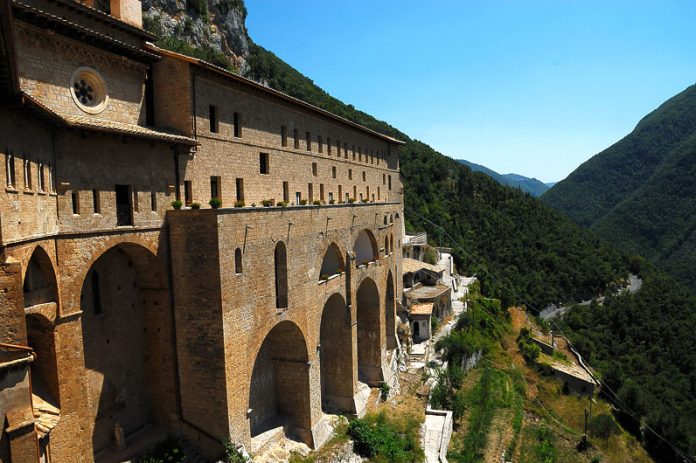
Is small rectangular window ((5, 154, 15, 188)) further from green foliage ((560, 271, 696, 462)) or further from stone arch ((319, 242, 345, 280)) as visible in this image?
green foliage ((560, 271, 696, 462))

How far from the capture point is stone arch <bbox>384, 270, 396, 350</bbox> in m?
33.6

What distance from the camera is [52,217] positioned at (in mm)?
13469

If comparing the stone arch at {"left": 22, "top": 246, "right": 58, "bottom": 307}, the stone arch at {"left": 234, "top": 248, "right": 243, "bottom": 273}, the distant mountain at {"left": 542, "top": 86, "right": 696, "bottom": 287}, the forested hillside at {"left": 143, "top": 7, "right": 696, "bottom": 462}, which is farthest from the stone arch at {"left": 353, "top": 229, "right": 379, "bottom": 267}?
the distant mountain at {"left": 542, "top": 86, "right": 696, "bottom": 287}

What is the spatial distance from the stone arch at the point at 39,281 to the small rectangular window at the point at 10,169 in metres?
2.34

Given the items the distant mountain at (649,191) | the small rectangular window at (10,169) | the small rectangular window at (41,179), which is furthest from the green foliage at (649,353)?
the small rectangular window at (10,169)

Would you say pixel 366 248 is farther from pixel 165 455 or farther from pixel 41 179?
pixel 41 179

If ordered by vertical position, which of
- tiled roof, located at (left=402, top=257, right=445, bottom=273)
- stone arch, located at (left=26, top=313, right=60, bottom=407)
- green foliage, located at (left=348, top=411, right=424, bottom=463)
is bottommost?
green foliage, located at (left=348, top=411, right=424, bottom=463)

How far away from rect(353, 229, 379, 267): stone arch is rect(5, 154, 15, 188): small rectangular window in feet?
71.3

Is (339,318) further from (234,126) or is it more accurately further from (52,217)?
(52,217)

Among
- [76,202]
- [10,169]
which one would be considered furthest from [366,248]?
[10,169]

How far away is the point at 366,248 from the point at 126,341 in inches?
710

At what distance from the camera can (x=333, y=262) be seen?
27.8 m

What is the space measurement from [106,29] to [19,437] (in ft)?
43.6

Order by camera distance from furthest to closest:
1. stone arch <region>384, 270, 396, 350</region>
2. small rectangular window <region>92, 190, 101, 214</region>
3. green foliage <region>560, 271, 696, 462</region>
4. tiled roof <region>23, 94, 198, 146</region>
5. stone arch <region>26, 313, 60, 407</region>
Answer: green foliage <region>560, 271, 696, 462</region> < stone arch <region>384, 270, 396, 350</region> < small rectangular window <region>92, 190, 101, 214</region> < stone arch <region>26, 313, 60, 407</region> < tiled roof <region>23, 94, 198, 146</region>
